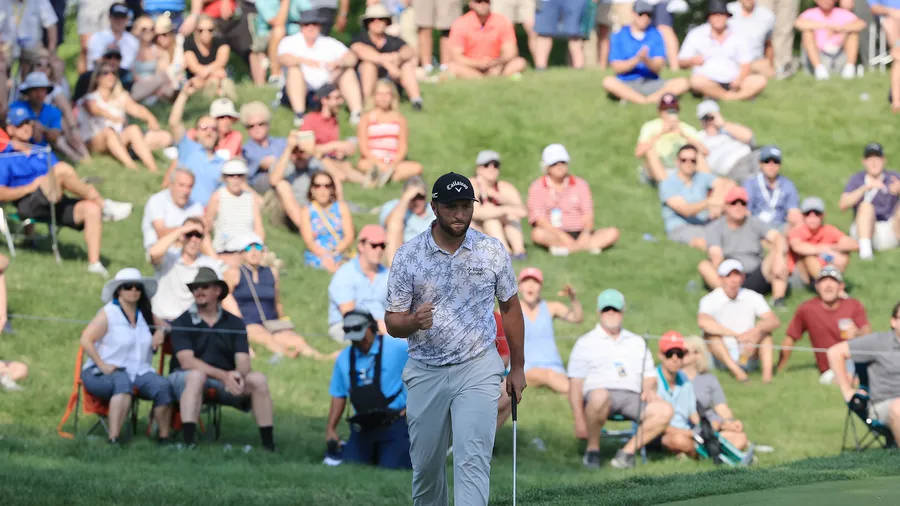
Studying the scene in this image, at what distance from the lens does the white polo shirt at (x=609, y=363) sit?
45.9ft

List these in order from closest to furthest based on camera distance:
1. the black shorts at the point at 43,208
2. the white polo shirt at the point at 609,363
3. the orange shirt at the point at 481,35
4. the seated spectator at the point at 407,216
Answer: the white polo shirt at the point at 609,363
the black shorts at the point at 43,208
the seated spectator at the point at 407,216
the orange shirt at the point at 481,35

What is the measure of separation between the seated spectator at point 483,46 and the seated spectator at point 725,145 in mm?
3101

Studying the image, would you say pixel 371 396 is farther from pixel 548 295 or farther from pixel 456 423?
pixel 548 295

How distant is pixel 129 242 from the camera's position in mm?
17359

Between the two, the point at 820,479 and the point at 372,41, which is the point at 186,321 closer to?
the point at 820,479

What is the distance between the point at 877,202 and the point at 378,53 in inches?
266

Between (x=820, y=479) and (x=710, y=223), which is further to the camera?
(x=710, y=223)

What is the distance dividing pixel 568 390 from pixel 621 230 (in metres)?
4.97

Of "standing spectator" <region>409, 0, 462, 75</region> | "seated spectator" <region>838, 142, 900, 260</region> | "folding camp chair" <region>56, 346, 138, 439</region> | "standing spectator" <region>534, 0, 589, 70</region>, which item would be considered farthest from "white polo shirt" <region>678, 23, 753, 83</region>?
"folding camp chair" <region>56, 346, 138, 439</region>

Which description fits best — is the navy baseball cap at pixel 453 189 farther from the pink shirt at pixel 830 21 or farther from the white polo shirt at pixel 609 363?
the pink shirt at pixel 830 21

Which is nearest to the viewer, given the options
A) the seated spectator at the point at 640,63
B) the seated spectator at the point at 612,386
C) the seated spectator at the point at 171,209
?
the seated spectator at the point at 612,386

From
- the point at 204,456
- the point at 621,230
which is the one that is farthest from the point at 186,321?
the point at 621,230

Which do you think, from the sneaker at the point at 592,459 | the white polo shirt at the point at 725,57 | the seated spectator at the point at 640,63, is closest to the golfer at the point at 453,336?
the sneaker at the point at 592,459

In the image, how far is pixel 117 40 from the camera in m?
20.7
